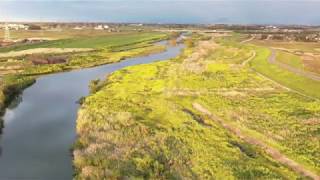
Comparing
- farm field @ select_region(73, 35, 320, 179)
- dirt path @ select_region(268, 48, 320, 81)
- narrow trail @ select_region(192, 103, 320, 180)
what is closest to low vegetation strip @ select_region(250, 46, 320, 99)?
farm field @ select_region(73, 35, 320, 179)

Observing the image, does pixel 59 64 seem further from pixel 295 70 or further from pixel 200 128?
pixel 200 128

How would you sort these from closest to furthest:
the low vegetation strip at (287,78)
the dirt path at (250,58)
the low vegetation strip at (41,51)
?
the low vegetation strip at (287,78)
the dirt path at (250,58)
the low vegetation strip at (41,51)

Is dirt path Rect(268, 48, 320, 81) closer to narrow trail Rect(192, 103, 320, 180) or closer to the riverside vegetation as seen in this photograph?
narrow trail Rect(192, 103, 320, 180)

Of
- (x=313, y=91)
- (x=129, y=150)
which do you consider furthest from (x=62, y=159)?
(x=313, y=91)

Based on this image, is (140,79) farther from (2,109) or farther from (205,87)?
(2,109)

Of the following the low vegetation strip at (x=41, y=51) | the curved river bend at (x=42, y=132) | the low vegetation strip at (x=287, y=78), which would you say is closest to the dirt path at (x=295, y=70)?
the low vegetation strip at (x=287, y=78)

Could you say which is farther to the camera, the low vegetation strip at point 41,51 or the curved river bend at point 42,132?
the low vegetation strip at point 41,51

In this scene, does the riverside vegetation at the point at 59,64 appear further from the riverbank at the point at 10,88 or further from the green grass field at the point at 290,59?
the green grass field at the point at 290,59
